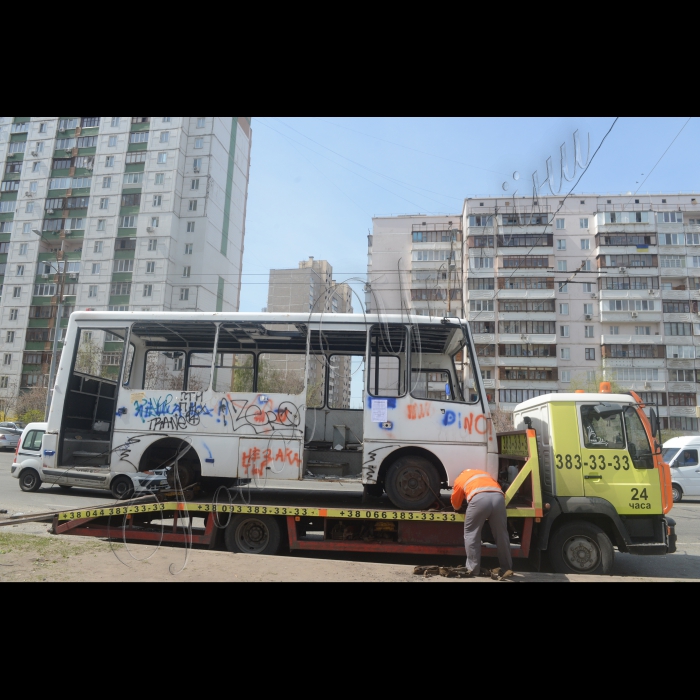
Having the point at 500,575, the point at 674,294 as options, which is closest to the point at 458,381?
the point at 500,575

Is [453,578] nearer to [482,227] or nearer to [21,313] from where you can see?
[482,227]

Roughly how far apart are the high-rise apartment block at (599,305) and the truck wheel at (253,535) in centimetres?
4075

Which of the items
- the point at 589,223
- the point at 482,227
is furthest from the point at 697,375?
the point at 482,227

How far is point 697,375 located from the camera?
154 feet

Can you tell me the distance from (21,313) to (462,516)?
54.1 metres

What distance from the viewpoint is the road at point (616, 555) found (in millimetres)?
8156

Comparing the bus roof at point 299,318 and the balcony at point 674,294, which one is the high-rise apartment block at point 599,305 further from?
the bus roof at point 299,318

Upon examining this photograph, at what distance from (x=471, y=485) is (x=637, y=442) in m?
2.42

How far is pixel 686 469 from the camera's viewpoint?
1944 centimetres

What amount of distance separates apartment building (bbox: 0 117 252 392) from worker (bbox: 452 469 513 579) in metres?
44.0

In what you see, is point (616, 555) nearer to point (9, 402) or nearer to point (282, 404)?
point (282, 404)

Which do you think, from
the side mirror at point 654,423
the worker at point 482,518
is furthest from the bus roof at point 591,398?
the worker at point 482,518

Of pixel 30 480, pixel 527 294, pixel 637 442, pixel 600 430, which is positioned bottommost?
pixel 30 480

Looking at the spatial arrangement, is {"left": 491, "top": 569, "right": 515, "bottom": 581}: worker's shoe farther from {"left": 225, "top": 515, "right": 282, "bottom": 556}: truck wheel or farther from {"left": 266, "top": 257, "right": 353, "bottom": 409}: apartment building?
{"left": 266, "top": 257, "right": 353, "bottom": 409}: apartment building
